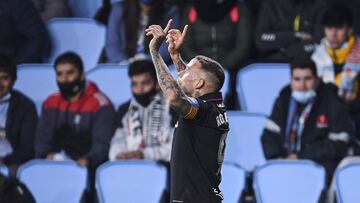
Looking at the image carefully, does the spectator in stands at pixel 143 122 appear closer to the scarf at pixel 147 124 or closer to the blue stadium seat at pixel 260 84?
the scarf at pixel 147 124

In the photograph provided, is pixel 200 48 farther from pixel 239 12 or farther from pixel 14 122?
pixel 14 122

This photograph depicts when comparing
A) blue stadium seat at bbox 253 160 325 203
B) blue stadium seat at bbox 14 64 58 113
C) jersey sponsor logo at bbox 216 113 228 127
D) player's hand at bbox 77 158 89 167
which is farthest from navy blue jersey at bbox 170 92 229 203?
blue stadium seat at bbox 14 64 58 113

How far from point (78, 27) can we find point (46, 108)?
1375 mm

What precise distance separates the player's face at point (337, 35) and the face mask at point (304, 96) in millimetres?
717

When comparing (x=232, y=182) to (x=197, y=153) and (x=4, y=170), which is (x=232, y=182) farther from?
(x=197, y=153)

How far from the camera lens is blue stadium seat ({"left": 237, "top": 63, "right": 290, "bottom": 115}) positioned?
977 centimetres

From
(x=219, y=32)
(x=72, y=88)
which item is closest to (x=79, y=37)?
(x=72, y=88)

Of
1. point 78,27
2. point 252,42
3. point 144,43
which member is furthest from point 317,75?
point 78,27

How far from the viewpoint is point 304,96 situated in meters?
9.10

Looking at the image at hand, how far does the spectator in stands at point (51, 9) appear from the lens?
10914 mm

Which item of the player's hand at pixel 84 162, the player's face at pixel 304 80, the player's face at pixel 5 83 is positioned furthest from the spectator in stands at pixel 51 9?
the player's face at pixel 304 80

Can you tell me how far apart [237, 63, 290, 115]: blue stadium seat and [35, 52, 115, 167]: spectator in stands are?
47.2 inches

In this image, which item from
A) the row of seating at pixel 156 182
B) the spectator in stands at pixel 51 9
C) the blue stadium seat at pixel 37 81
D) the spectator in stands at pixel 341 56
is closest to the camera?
the row of seating at pixel 156 182

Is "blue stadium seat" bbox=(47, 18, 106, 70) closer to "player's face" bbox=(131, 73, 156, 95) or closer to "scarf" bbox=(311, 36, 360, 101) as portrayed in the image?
"player's face" bbox=(131, 73, 156, 95)
